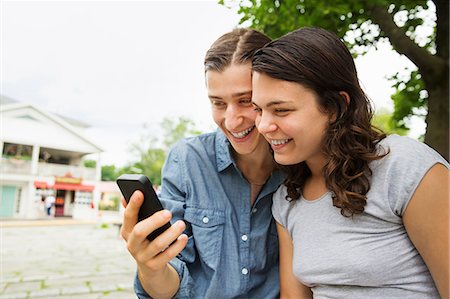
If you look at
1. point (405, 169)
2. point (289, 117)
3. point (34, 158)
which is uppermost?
point (289, 117)

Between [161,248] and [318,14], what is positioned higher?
[318,14]

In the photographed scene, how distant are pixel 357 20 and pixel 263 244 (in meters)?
4.22

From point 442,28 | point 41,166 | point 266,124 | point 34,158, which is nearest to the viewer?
point 266,124

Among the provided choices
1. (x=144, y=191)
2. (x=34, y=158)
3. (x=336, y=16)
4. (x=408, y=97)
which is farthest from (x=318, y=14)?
(x=34, y=158)

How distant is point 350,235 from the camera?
125cm

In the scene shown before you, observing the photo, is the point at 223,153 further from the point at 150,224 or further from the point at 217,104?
A: the point at 150,224

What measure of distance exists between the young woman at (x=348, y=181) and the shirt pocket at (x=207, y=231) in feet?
1.04

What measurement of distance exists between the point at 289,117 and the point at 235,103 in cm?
30

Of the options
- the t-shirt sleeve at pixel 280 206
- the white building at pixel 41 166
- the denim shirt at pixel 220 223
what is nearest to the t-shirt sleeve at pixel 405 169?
the t-shirt sleeve at pixel 280 206

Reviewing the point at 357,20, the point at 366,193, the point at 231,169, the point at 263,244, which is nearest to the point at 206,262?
the point at 263,244

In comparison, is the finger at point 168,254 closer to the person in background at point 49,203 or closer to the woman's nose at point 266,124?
the woman's nose at point 266,124

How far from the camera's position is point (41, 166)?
22.9 metres

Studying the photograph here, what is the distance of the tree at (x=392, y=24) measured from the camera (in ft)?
13.4

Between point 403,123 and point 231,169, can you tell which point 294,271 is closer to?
point 231,169
